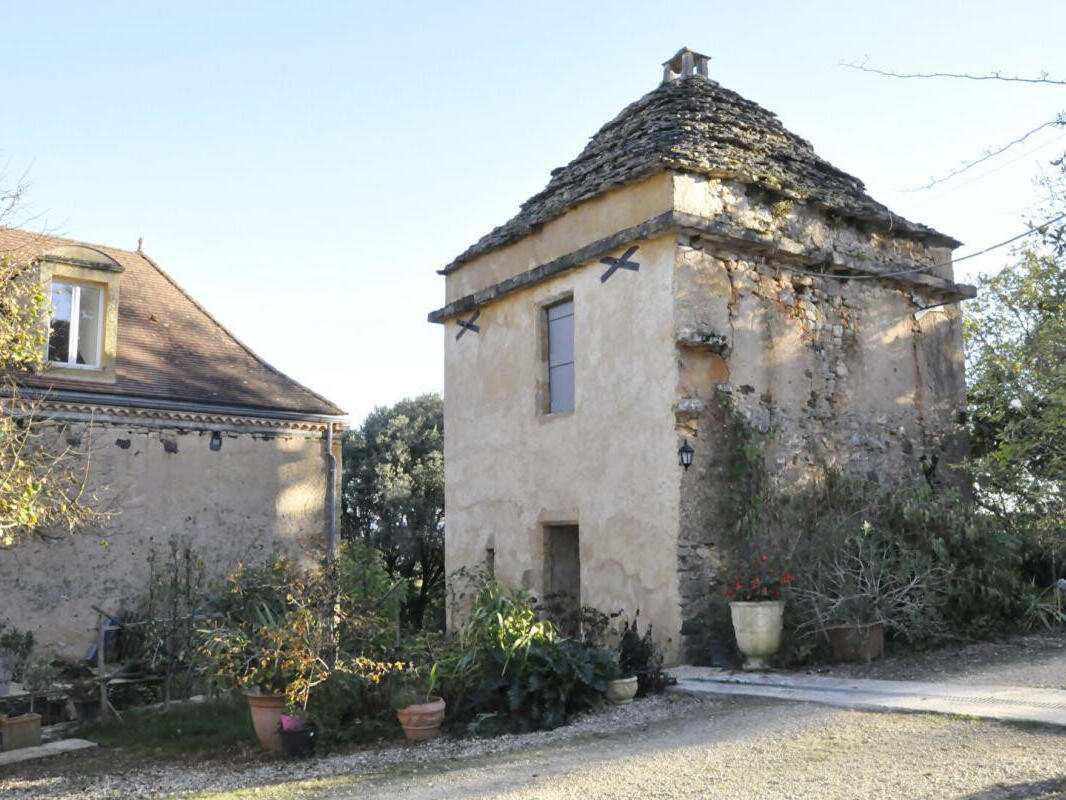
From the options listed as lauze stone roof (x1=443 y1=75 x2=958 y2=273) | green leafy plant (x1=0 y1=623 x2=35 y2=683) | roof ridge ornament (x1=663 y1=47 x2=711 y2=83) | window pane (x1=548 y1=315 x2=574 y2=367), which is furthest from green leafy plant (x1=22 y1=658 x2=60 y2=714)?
roof ridge ornament (x1=663 y1=47 x2=711 y2=83)

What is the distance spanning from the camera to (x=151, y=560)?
474 inches

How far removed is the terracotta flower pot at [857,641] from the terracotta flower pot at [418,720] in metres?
4.00

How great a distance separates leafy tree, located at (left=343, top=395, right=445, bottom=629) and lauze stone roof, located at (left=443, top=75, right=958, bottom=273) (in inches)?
423

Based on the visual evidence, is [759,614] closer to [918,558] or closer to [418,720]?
[918,558]

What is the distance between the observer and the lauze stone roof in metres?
11.1

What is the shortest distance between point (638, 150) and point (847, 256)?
2.91 metres

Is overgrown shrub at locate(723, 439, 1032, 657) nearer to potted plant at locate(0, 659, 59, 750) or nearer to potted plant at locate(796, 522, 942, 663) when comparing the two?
potted plant at locate(796, 522, 942, 663)

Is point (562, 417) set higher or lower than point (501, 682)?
higher

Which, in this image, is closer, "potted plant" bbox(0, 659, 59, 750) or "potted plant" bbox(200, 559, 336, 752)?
"potted plant" bbox(200, 559, 336, 752)

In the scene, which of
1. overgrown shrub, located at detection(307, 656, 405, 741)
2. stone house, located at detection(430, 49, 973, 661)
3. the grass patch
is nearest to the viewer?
overgrown shrub, located at detection(307, 656, 405, 741)

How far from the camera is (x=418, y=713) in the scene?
24.3ft

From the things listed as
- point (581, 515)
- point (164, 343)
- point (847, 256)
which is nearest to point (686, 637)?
point (581, 515)

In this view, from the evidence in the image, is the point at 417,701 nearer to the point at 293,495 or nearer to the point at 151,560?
the point at 151,560

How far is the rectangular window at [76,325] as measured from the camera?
A: 13055 millimetres
